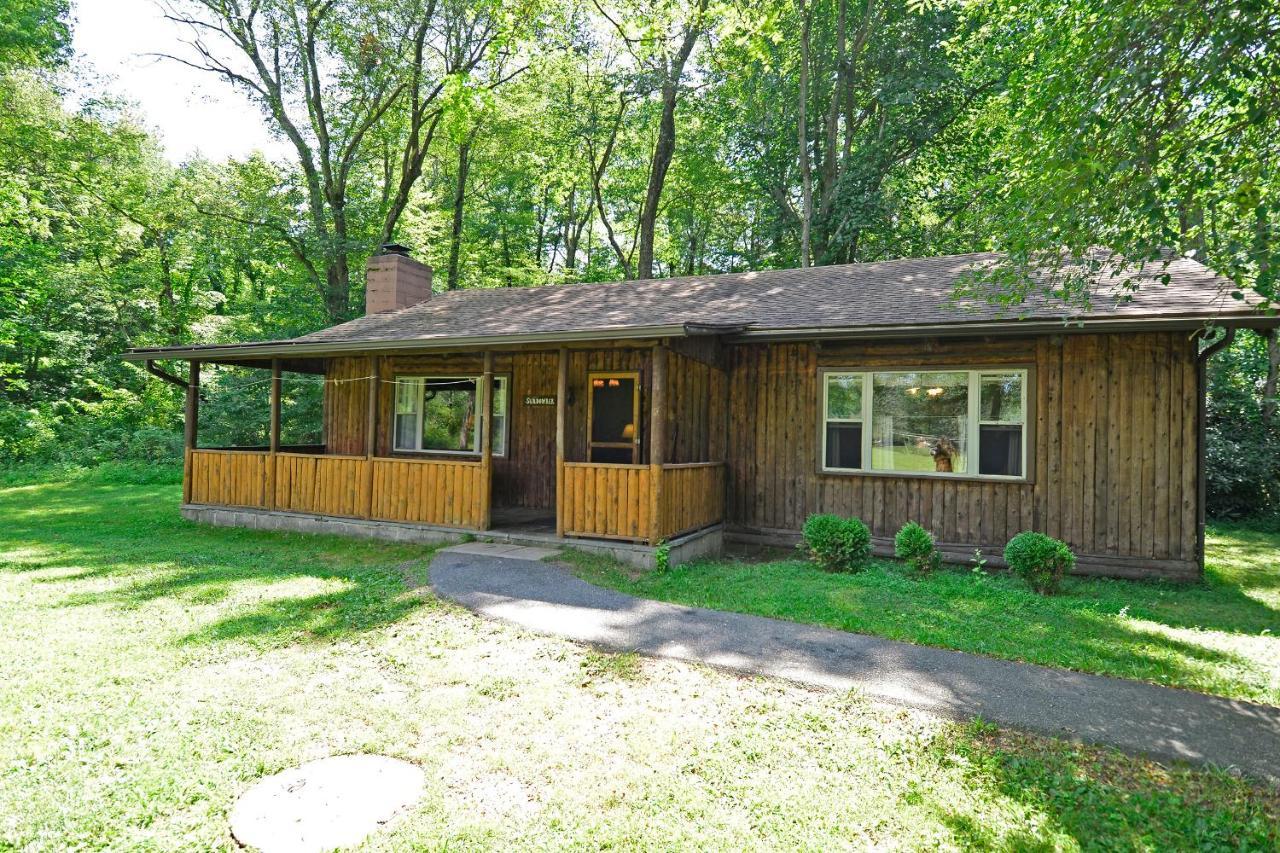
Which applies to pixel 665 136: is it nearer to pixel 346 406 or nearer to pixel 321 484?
pixel 346 406

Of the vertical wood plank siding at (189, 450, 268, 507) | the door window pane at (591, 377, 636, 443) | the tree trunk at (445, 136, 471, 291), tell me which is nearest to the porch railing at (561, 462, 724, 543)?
the door window pane at (591, 377, 636, 443)

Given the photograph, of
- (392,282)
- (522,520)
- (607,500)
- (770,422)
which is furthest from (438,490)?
(392,282)

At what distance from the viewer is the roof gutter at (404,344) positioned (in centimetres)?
703

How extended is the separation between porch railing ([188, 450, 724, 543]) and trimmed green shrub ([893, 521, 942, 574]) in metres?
2.42

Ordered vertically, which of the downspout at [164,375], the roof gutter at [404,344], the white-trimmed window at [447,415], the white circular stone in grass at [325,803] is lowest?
the white circular stone in grass at [325,803]

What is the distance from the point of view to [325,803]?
2.86 metres

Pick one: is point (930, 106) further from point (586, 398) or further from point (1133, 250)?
point (1133, 250)

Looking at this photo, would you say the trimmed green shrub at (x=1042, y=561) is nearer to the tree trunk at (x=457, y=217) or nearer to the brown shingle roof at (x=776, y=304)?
the brown shingle roof at (x=776, y=304)

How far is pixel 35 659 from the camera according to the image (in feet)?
14.7

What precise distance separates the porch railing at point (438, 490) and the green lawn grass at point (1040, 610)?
0.60 metres

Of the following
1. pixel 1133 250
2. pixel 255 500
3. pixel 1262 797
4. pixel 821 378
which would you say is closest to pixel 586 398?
pixel 821 378

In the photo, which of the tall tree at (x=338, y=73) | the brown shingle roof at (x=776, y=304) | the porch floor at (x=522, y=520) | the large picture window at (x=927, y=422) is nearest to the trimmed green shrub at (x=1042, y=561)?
the large picture window at (x=927, y=422)

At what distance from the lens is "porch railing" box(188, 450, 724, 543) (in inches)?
299

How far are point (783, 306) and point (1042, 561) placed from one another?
15.1ft
